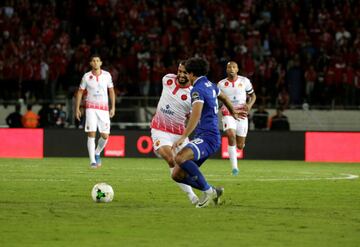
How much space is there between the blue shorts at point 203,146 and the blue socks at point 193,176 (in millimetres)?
106

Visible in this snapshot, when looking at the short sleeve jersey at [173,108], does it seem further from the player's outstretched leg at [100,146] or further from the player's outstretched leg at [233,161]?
the player's outstretched leg at [100,146]

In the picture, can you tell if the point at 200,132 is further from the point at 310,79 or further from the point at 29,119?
the point at 310,79

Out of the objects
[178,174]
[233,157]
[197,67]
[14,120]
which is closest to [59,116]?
[14,120]

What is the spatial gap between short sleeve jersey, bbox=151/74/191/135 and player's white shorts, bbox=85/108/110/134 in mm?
7954

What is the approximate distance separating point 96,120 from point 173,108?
8.20m

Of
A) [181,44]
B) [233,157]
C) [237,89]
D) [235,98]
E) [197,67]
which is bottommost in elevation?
[233,157]

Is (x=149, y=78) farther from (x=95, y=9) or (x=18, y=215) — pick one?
(x=18, y=215)

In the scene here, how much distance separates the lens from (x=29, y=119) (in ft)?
96.1

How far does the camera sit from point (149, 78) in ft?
104

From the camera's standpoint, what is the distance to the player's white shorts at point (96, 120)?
22266 millimetres

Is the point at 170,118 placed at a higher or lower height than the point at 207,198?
higher

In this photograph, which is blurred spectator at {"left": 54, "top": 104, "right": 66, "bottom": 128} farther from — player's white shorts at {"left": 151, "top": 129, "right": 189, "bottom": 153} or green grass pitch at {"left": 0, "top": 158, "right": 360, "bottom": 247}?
player's white shorts at {"left": 151, "top": 129, "right": 189, "bottom": 153}

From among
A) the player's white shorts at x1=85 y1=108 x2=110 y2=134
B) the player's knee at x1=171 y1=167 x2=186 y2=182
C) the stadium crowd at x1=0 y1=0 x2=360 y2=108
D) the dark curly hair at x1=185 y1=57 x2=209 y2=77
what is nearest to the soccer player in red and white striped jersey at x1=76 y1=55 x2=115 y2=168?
the player's white shorts at x1=85 y1=108 x2=110 y2=134

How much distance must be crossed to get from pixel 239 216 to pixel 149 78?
66.4ft
